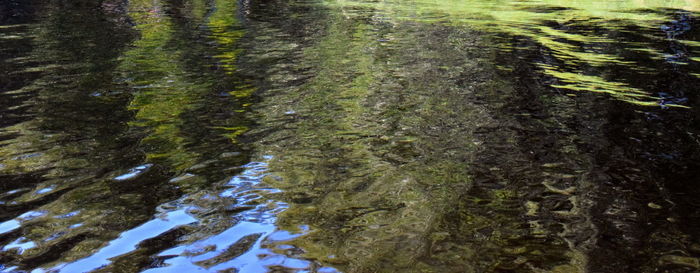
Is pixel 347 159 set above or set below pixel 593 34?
above

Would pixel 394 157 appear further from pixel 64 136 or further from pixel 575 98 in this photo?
pixel 575 98

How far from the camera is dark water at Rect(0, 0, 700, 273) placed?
4.07 m

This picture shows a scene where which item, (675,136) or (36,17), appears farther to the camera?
(36,17)

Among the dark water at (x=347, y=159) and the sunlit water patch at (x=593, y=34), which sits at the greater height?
the dark water at (x=347, y=159)

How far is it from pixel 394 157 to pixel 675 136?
10.8ft

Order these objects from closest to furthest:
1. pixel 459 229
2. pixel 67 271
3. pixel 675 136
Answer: pixel 67 271
pixel 459 229
pixel 675 136

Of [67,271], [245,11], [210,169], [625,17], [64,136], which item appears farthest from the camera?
[245,11]

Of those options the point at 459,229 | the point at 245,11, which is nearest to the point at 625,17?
the point at 245,11

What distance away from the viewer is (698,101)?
8836mm

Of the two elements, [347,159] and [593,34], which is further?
[593,34]

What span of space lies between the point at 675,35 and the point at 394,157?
13283 mm

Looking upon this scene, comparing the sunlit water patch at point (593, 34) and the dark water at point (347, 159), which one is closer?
the dark water at point (347, 159)

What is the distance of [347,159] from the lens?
5.87m

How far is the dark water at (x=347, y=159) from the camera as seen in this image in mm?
4066
